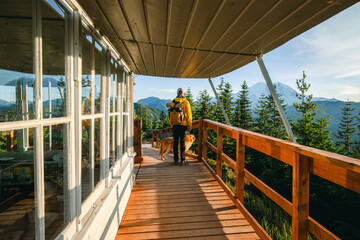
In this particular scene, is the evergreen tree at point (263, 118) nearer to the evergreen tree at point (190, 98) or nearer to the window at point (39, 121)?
the evergreen tree at point (190, 98)

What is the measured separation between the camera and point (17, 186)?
1056 millimetres

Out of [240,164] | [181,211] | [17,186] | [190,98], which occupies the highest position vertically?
[190,98]

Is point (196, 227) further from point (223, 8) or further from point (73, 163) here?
point (223, 8)

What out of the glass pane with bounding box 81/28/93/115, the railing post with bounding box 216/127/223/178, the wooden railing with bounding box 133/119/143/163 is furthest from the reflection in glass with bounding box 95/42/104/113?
the wooden railing with bounding box 133/119/143/163

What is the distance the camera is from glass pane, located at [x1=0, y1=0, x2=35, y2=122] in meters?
0.77

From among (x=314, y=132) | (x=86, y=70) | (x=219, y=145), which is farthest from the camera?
(x=314, y=132)

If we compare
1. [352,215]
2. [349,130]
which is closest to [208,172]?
[352,215]

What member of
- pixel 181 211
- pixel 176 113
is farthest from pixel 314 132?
pixel 181 211

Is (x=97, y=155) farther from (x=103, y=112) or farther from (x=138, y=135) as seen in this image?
(x=138, y=135)

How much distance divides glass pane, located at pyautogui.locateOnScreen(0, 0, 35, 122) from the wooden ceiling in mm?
461

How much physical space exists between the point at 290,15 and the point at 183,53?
51.5 inches

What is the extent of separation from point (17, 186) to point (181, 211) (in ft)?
6.36

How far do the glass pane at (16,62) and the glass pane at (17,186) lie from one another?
0.10 metres

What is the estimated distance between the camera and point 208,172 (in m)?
3.91
